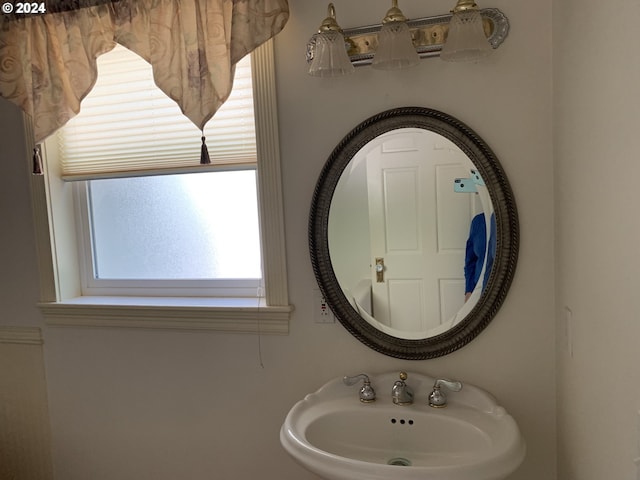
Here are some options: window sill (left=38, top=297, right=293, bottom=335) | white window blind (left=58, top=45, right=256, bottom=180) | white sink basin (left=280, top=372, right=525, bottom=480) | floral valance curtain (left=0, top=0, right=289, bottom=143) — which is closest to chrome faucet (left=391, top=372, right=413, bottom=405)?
white sink basin (left=280, top=372, right=525, bottom=480)

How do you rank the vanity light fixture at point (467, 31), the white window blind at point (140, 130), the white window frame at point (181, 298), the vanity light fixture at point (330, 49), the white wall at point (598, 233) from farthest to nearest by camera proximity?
the white window blind at point (140, 130)
the white window frame at point (181, 298)
the vanity light fixture at point (330, 49)
the vanity light fixture at point (467, 31)
the white wall at point (598, 233)

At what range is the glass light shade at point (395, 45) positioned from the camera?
4.80ft

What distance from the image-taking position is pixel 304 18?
168cm

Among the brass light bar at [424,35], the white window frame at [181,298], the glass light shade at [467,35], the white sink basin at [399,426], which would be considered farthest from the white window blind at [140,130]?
the white sink basin at [399,426]

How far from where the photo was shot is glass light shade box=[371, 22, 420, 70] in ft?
4.80

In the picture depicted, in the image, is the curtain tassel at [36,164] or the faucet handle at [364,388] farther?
the curtain tassel at [36,164]

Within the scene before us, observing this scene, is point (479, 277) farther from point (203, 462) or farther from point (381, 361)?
point (203, 462)

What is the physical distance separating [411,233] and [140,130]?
110 cm

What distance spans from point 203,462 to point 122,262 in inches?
33.5

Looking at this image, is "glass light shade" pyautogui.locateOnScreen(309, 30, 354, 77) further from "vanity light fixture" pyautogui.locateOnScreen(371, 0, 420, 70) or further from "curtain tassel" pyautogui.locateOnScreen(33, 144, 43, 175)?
"curtain tassel" pyautogui.locateOnScreen(33, 144, 43, 175)

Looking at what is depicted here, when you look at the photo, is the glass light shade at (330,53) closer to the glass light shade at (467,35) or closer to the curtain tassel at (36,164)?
the glass light shade at (467,35)

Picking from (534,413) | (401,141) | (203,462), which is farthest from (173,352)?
(534,413)

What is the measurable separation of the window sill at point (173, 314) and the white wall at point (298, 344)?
0.04 m

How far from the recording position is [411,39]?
1.49m
